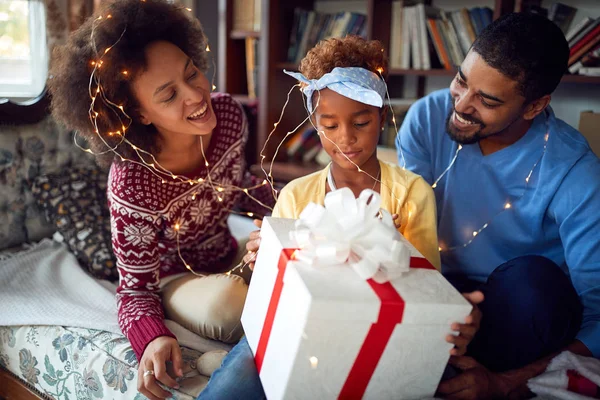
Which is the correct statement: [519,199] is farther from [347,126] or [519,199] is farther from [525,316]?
[347,126]

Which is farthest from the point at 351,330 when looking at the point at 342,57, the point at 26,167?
the point at 26,167

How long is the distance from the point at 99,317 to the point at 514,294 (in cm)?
99

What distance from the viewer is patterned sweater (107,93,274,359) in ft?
4.37

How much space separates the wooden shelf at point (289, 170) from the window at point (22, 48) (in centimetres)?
107

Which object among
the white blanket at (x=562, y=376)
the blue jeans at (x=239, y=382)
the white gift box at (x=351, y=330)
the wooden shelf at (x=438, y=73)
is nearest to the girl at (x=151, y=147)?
the blue jeans at (x=239, y=382)

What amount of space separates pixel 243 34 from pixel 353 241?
6.67 feet

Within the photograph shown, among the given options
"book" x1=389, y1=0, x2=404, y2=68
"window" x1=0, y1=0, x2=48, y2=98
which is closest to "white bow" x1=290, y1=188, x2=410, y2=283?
"book" x1=389, y1=0, x2=404, y2=68

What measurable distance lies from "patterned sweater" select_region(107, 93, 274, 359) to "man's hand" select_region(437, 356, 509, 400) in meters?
0.61

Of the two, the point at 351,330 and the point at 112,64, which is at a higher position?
the point at 112,64

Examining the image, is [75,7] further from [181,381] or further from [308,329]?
[308,329]

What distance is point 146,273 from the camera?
1.37m

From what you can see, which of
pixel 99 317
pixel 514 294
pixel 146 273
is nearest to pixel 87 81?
pixel 146 273

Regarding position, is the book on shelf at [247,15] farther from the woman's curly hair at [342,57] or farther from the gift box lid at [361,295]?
the gift box lid at [361,295]

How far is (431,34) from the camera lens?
7.36 feet
